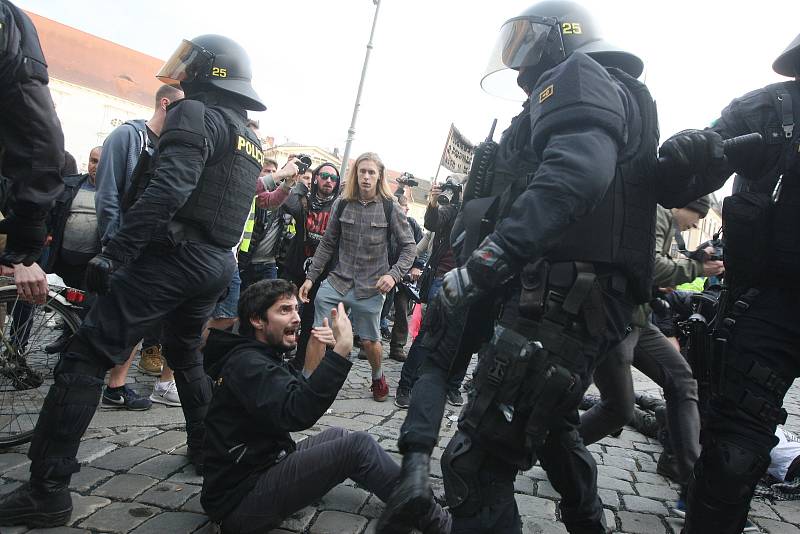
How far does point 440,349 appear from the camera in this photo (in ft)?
7.34

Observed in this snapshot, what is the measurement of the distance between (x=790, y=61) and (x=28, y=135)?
10.1 feet

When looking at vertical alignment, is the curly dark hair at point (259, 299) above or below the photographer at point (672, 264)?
below

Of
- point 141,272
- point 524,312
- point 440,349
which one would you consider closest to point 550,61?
point 524,312

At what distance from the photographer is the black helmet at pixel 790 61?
242cm

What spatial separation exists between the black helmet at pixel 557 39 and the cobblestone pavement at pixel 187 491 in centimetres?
197

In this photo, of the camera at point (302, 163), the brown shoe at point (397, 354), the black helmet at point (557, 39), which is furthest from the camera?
the brown shoe at point (397, 354)

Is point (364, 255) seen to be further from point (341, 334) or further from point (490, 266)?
point (490, 266)

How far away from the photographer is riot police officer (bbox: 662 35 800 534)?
7.07 ft

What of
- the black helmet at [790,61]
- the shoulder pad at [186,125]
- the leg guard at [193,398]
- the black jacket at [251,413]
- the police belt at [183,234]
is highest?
the black helmet at [790,61]

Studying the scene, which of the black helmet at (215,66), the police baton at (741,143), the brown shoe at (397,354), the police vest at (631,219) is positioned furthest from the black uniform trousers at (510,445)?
the brown shoe at (397,354)

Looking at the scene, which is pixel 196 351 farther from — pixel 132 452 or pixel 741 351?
pixel 741 351

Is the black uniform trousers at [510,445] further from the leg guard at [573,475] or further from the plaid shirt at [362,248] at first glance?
the plaid shirt at [362,248]

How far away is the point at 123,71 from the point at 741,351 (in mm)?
63003

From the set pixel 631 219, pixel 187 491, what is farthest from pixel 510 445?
pixel 187 491
